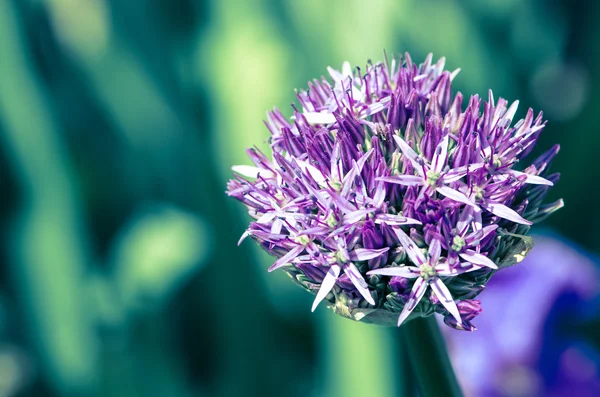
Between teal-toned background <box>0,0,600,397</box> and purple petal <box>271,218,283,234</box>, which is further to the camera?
teal-toned background <box>0,0,600,397</box>

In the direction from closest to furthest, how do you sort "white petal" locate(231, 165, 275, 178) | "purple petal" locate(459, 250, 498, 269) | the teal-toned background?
"purple petal" locate(459, 250, 498, 269) < "white petal" locate(231, 165, 275, 178) < the teal-toned background

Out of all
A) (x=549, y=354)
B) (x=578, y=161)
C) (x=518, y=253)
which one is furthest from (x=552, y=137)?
(x=518, y=253)

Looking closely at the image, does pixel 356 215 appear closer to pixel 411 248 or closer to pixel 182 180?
pixel 411 248

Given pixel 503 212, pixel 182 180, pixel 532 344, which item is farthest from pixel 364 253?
pixel 182 180

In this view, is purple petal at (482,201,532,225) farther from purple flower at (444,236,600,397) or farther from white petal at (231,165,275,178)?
purple flower at (444,236,600,397)

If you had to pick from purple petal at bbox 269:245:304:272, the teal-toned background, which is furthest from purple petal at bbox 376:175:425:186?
the teal-toned background

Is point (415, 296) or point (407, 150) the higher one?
point (407, 150)
